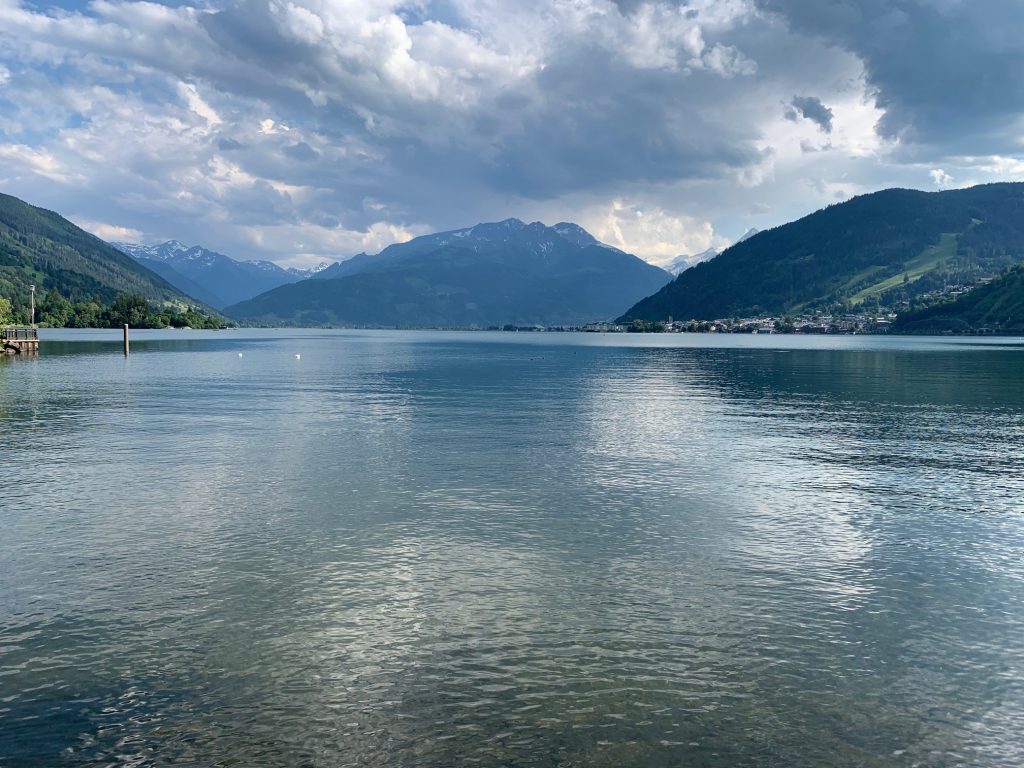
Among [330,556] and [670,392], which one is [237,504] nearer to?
[330,556]

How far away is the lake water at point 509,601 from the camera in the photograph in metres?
17.7

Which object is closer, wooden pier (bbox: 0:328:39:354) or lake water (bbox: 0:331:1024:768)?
lake water (bbox: 0:331:1024:768)

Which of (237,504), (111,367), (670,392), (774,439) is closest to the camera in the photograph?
(237,504)

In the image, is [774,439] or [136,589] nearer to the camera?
[136,589]

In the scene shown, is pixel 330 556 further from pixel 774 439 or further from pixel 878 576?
pixel 774 439

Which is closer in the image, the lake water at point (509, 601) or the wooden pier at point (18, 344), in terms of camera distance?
the lake water at point (509, 601)

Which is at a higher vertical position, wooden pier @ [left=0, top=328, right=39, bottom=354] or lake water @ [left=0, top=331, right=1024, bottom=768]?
wooden pier @ [left=0, top=328, right=39, bottom=354]

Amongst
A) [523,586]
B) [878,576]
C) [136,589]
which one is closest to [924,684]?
[878,576]

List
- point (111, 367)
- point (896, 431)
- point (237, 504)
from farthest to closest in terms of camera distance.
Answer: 1. point (111, 367)
2. point (896, 431)
3. point (237, 504)

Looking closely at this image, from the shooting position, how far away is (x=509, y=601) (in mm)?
25719

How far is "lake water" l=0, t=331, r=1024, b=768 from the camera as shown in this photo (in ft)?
57.9

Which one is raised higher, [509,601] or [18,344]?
[18,344]

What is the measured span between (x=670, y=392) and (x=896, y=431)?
38508mm

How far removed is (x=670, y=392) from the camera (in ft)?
340
